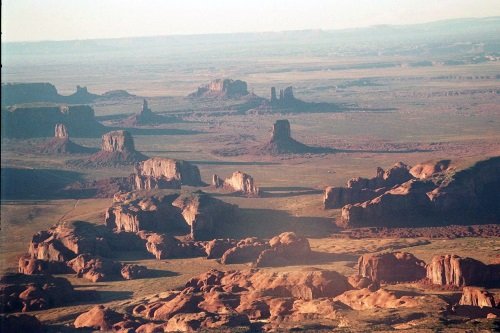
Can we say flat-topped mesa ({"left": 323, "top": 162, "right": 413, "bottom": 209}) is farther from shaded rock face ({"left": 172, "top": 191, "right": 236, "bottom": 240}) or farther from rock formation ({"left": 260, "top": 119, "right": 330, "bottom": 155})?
rock formation ({"left": 260, "top": 119, "right": 330, "bottom": 155})

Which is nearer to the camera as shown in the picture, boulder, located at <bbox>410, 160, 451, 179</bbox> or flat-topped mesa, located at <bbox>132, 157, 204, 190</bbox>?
boulder, located at <bbox>410, 160, 451, 179</bbox>

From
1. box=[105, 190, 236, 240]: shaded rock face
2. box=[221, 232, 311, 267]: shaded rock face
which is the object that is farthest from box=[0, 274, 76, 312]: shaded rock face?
box=[105, 190, 236, 240]: shaded rock face

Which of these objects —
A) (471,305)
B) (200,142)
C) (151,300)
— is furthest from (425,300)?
(200,142)

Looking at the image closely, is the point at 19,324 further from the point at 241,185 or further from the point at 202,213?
the point at 241,185

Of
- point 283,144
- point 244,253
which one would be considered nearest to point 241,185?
point 244,253

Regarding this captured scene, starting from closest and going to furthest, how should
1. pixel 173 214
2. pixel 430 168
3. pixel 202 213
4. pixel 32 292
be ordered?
pixel 32 292
pixel 202 213
pixel 173 214
pixel 430 168

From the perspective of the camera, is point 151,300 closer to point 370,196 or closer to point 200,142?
point 370,196
